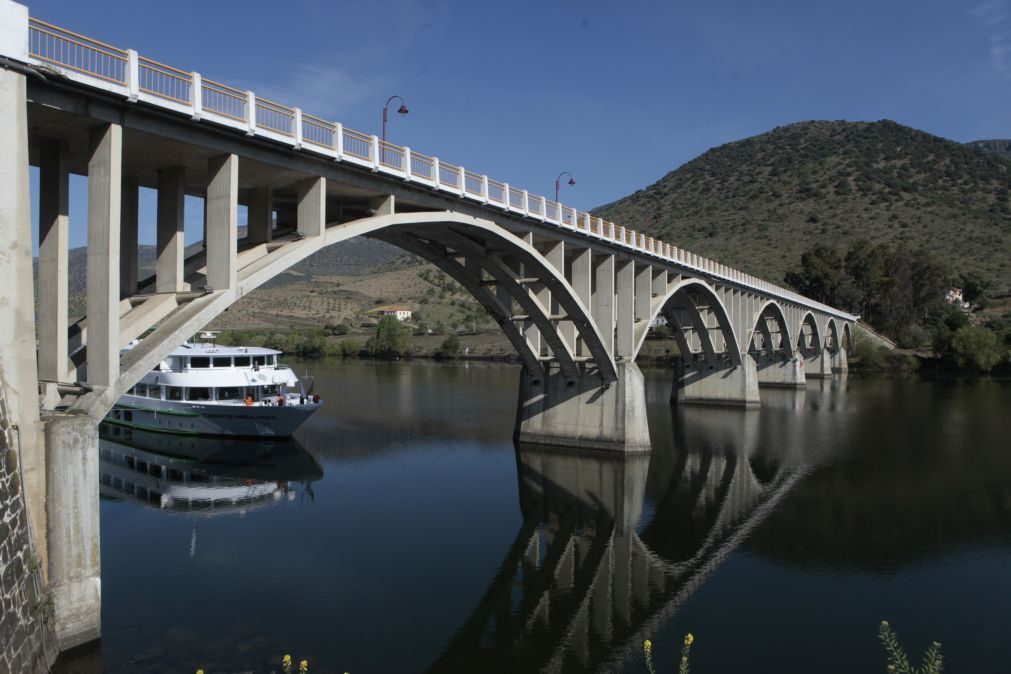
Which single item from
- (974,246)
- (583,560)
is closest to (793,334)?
(583,560)

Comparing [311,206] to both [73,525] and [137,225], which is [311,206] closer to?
[137,225]

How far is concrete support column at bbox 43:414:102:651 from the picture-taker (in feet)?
35.4

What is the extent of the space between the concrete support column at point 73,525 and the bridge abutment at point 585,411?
70.5 ft

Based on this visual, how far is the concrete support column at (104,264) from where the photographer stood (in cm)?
1191

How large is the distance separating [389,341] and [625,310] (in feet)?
216

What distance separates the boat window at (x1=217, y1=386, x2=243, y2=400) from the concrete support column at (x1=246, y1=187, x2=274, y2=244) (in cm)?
1961

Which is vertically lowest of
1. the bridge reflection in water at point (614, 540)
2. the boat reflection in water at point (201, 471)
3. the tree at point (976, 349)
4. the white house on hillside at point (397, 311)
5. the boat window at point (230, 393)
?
the bridge reflection in water at point (614, 540)

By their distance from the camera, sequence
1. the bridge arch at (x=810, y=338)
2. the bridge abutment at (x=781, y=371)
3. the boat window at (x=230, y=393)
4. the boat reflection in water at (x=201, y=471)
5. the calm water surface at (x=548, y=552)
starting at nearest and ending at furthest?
1. the calm water surface at (x=548, y=552)
2. the boat reflection in water at (x=201, y=471)
3. the boat window at (x=230, y=393)
4. the bridge abutment at (x=781, y=371)
5. the bridge arch at (x=810, y=338)

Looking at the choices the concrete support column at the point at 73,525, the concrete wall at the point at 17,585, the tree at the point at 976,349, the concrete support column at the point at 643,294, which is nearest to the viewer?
the concrete wall at the point at 17,585

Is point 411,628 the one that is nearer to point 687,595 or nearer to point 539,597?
point 539,597

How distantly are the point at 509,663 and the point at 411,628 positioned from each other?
2104mm

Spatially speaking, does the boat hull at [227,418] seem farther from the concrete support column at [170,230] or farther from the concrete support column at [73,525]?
the concrete support column at [73,525]

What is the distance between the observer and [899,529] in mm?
20719

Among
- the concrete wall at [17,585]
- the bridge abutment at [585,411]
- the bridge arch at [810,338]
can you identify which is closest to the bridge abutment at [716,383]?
the bridge abutment at [585,411]
